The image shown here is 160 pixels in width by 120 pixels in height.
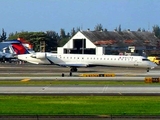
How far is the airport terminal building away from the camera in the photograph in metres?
141

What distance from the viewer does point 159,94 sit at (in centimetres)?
3712

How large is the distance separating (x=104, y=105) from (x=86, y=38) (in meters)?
112

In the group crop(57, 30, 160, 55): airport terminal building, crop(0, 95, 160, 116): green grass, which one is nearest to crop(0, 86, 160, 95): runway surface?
crop(0, 95, 160, 116): green grass

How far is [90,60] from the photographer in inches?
3066

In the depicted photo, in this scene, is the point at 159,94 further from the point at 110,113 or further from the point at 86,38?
the point at 86,38

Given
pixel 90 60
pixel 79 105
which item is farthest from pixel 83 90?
pixel 90 60

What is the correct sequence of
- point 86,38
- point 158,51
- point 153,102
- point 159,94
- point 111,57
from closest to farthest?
point 153,102
point 159,94
point 111,57
point 86,38
point 158,51

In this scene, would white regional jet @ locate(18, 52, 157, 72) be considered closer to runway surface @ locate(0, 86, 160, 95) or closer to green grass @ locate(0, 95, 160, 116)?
runway surface @ locate(0, 86, 160, 95)

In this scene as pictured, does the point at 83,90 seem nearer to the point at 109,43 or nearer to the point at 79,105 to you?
the point at 79,105

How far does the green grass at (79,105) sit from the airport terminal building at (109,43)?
101m

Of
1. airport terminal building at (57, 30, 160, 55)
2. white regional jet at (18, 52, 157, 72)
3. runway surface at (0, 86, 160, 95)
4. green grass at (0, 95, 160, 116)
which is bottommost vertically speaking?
runway surface at (0, 86, 160, 95)

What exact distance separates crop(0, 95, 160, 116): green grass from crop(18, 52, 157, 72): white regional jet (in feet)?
130

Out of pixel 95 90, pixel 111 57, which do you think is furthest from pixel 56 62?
pixel 95 90

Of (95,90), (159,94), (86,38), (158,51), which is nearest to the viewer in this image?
(159,94)
